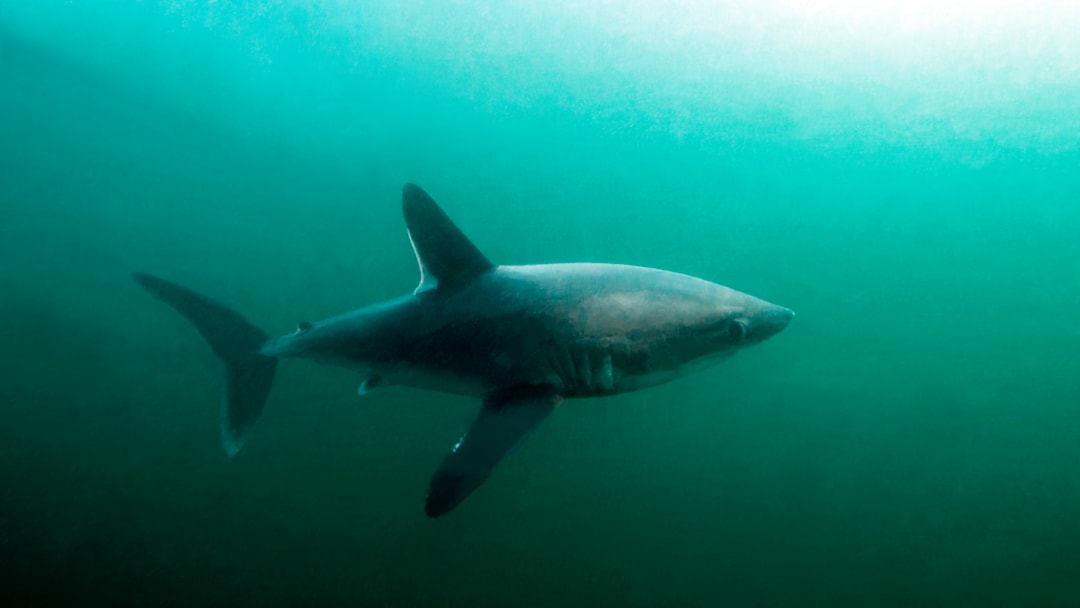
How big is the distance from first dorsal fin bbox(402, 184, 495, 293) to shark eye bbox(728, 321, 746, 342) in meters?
1.33

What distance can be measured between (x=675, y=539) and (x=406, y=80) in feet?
91.6

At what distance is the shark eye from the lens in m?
2.44

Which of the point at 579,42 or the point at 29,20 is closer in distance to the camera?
the point at 29,20

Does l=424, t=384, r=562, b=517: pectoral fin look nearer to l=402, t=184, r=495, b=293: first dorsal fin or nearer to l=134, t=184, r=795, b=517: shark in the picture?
l=134, t=184, r=795, b=517: shark

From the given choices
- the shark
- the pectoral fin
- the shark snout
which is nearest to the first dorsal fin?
the shark

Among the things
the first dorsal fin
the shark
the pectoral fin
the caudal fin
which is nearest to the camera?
the pectoral fin

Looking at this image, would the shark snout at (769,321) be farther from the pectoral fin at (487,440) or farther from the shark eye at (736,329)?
the pectoral fin at (487,440)

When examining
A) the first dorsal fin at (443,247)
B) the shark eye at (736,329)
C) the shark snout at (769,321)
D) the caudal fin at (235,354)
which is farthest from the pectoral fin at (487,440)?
the caudal fin at (235,354)

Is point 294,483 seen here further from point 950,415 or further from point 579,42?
point 579,42

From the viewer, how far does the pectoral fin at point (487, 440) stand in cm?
207

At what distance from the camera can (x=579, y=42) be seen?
2712 centimetres

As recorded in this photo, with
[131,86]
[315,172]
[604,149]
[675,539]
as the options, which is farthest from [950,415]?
[131,86]

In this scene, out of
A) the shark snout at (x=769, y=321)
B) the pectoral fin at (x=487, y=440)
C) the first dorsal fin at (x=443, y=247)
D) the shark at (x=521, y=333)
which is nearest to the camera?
the pectoral fin at (x=487, y=440)

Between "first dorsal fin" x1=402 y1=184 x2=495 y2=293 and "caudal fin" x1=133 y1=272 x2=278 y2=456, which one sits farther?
"caudal fin" x1=133 y1=272 x2=278 y2=456
